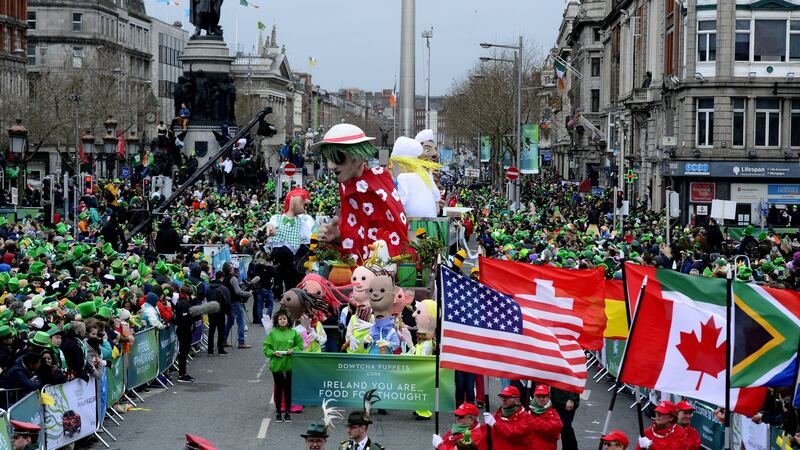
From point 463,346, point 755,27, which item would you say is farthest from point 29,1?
point 463,346

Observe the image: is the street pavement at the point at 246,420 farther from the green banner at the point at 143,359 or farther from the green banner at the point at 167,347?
the green banner at the point at 167,347

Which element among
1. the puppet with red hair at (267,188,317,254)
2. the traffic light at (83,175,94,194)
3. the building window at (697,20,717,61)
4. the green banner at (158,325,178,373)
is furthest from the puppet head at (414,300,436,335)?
the building window at (697,20,717,61)

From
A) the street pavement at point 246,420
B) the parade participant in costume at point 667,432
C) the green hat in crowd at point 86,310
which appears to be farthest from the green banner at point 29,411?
the parade participant in costume at point 667,432

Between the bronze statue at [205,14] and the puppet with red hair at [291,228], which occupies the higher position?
the bronze statue at [205,14]

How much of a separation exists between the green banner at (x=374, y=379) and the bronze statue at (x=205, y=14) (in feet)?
168

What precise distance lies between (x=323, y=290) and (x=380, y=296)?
1137mm

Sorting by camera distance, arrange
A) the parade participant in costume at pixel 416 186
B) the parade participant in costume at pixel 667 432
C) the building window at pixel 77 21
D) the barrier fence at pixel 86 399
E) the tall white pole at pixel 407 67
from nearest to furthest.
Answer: the parade participant in costume at pixel 667 432
the barrier fence at pixel 86 399
the parade participant in costume at pixel 416 186
the tall white pole at pixel 407 67
the building window at pixel 77 21

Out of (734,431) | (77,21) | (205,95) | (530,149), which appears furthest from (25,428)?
(77,21)

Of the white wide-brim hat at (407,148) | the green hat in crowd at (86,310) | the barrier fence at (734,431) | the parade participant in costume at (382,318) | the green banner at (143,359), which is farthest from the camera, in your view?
the white wide-brim hat at (407,148)

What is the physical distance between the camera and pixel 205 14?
2616 inches

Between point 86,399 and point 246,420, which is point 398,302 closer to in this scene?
point 246,420

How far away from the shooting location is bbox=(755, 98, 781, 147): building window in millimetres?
50156

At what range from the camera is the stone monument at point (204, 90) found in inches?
2606

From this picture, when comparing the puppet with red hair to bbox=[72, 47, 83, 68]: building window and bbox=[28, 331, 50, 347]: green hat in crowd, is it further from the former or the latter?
bbox=[72, 47, 83, 68]: building window
